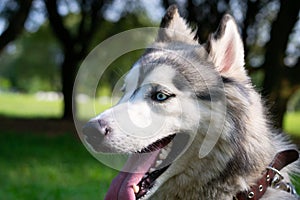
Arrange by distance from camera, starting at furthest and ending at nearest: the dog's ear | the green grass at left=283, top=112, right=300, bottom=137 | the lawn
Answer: the green grass at left=283, top=112, right=300, bottom=137
the lawn
the dog's ear

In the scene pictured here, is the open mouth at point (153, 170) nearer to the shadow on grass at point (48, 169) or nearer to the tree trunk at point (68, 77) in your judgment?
the shadow on grass at point (48, 169)

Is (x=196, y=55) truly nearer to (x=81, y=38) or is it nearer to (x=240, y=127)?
(x=240, y=127)

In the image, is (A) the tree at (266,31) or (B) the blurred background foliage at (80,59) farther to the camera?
(A) the tree at (266,31)

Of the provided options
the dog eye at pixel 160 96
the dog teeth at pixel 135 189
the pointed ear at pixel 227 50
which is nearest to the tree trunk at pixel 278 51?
the pointed ear at pixel 227 50

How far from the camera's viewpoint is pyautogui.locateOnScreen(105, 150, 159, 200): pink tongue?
2.75 m

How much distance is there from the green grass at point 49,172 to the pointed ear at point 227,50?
3744 millimetres

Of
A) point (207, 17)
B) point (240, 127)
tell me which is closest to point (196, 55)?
point (240, 127)

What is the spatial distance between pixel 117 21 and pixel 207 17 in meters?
5.34

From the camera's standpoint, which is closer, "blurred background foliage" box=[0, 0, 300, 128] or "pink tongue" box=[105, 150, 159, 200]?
"pink tongue" box=[105, 150, 159, 200]

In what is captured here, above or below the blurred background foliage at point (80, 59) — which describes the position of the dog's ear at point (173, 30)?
above

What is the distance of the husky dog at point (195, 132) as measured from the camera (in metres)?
2.69

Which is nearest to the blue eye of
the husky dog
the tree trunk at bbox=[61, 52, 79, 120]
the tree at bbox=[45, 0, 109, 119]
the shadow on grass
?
the husky dog

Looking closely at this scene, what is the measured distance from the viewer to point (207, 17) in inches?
612

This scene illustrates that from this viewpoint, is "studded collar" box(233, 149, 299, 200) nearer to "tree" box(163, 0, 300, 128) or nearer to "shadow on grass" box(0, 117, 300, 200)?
"shadow on grass" box(0, 117, 300, 200)
